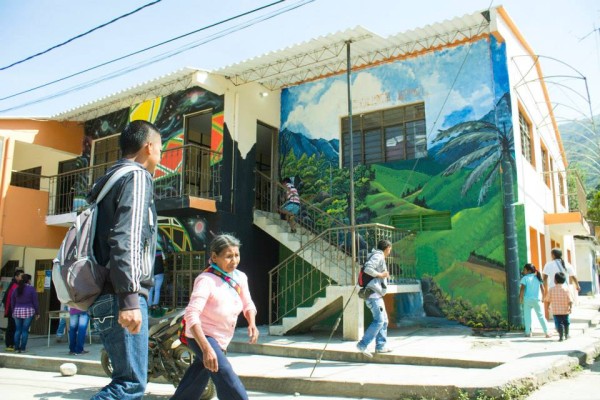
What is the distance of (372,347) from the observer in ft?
26.9

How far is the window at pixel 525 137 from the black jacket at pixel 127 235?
11.0m

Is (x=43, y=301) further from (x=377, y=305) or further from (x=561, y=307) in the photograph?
(x=561, y=307)

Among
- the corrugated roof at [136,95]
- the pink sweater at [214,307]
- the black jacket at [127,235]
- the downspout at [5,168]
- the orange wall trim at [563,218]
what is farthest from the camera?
the downspout at [5,168]

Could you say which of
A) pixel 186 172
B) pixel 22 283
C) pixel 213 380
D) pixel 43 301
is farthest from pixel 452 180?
pixel 43 301

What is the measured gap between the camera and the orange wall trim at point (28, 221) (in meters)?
13.2

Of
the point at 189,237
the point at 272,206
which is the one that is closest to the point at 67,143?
the point at 189,237

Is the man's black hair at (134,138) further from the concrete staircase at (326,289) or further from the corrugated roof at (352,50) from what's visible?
the corrugated roof at (352,50)

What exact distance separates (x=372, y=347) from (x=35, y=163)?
14.4 m

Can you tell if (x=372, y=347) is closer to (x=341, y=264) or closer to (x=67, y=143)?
(x=341, y=264)

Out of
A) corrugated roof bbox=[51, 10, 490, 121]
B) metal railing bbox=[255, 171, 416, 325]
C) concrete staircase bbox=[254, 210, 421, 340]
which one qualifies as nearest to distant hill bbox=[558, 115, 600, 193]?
corrugated roof bbox=[51, 10, 490, 121]

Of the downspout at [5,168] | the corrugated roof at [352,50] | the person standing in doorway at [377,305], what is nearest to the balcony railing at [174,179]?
the downspout at [5,168]

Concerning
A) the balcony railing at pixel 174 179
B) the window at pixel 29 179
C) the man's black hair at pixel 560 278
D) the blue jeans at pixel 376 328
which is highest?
the window at pixel 29 179

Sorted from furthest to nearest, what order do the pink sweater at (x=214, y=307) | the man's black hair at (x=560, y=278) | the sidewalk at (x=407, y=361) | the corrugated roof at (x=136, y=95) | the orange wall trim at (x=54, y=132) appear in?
the orange wall trim at (x=54, y=132) < the corrugated roof at (x=136, y=95) < the man's black hair at (x=560, y=278) < the sidewalk at (x=407, y=361) < the pink sweater at (x=214, y=307)

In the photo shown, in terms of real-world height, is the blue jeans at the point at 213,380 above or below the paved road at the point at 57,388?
above
